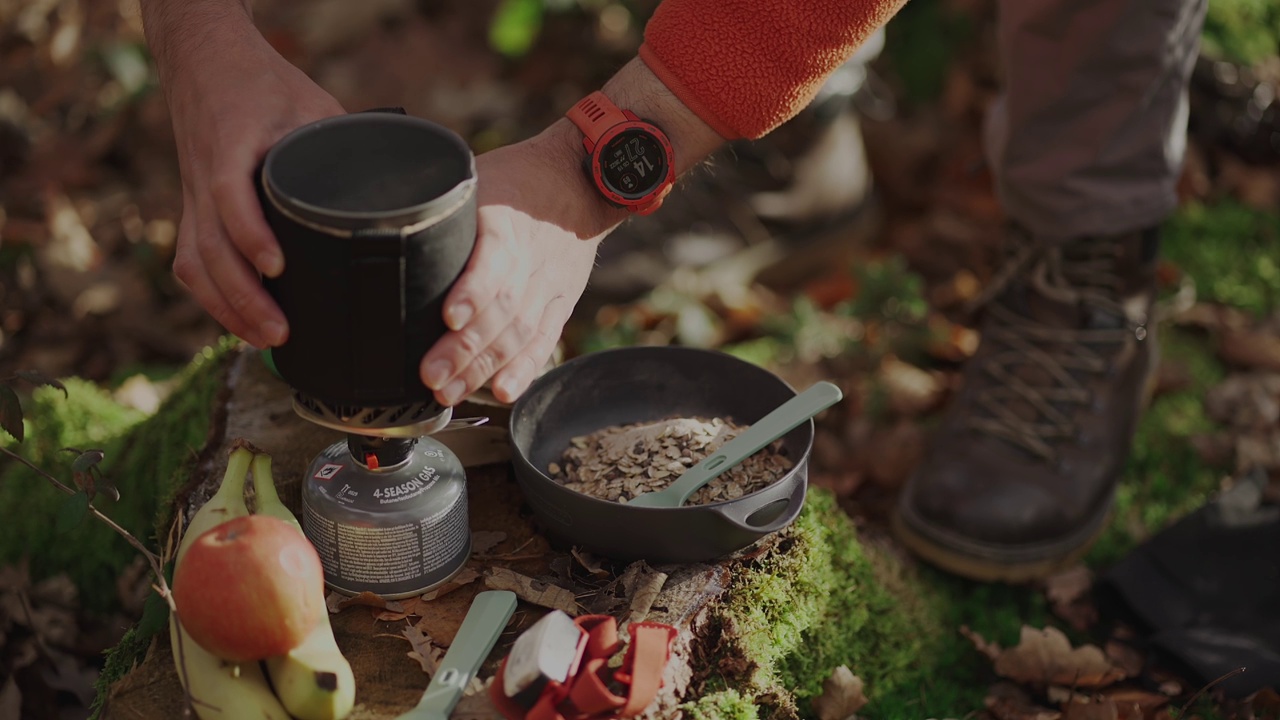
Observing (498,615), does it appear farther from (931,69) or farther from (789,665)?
(931,69)

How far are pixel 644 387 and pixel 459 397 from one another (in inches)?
27.5

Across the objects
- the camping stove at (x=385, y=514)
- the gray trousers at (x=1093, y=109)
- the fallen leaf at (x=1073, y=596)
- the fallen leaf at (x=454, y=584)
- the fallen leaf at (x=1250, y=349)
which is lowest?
the fallen leaf at (x=1250, y=349)

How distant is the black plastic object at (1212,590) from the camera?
7.61 feet

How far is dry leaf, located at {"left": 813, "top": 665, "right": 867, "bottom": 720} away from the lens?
2037 mm

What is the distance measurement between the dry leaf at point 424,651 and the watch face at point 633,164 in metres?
0.83

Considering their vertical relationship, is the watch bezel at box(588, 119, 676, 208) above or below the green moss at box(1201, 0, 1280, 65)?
above

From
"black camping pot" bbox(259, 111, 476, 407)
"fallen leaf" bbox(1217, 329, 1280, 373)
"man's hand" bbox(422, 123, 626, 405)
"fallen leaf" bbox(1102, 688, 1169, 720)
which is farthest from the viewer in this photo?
"fallen leaf" bbox(1217, 329, 1280, 373)

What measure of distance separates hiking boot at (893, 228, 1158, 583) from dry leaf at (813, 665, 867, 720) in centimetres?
76

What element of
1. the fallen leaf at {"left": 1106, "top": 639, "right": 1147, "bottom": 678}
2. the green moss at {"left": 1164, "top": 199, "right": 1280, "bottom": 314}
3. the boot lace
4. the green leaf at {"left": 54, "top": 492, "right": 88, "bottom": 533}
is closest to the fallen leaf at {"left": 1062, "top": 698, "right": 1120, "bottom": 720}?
the fallen leaf at {"left": 1106, "top": 639, "right": 1147, "bottom": 678}

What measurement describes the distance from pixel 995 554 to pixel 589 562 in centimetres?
122

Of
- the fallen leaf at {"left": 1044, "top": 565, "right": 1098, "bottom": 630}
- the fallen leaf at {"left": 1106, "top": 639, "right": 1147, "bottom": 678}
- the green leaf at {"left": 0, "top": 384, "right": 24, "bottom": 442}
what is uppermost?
the green leaf at {"left": 0, "top": 384, "right": 24, "bottom": 442}

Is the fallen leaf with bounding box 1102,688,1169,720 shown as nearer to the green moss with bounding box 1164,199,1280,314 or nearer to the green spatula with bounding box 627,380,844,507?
the green spatula with bounding box 627,380,844,507

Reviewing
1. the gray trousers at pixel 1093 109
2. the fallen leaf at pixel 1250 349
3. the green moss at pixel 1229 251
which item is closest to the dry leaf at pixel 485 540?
the gray trousers at pixel 1093 109

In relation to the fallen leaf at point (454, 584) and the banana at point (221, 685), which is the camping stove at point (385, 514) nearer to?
the fallen leaf at point (454, 584)
